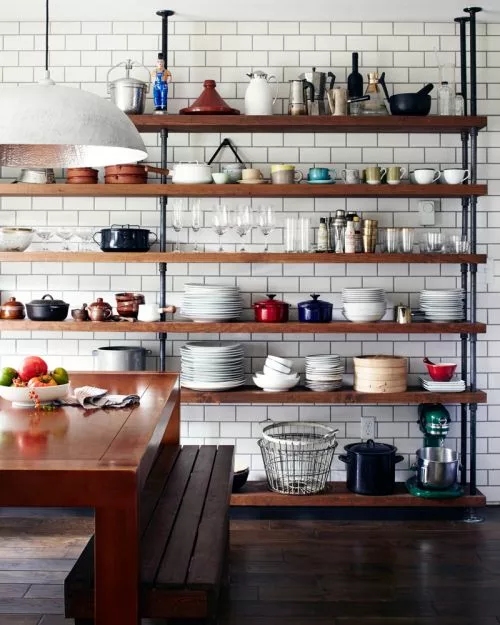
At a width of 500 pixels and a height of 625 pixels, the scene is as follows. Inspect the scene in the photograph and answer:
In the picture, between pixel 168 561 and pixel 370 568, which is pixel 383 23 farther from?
pixel 168 561

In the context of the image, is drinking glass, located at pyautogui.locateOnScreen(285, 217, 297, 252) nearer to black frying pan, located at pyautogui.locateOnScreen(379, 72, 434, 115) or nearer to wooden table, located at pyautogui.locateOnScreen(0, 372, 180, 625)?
black frying pan, located at pyautogui.locateOnScreen(379, 72, 434, 115)

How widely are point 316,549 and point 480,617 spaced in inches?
46.2

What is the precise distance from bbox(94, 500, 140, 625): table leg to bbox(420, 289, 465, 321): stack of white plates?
10.6 feet

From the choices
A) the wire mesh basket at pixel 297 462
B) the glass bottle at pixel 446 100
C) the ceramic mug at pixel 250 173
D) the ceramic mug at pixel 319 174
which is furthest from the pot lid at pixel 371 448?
the glass bottle at pixel 446 100

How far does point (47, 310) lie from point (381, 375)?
218 centimetres

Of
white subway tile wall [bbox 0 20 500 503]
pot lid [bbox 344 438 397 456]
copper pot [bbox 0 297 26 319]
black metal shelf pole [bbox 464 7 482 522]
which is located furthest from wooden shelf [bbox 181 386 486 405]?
copper pot [bbox 0 297 26 319]

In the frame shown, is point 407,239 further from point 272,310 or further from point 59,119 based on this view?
point 59,119

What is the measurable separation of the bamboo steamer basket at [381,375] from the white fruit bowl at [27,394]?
87.3 inches

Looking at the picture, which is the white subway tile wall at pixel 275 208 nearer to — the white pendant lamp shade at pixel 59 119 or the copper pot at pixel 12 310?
the copper pot at pixel 12 310

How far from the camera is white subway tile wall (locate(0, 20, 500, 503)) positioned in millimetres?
5660

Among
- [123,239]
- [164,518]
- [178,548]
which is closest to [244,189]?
[123,239]

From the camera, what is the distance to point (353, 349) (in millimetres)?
5750

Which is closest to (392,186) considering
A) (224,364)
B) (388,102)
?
(388,102)

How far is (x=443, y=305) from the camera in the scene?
5.42m
